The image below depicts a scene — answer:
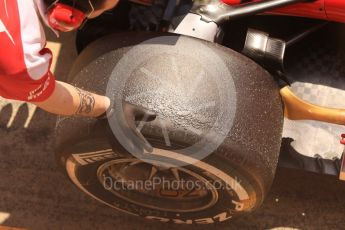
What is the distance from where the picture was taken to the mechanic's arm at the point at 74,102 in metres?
1.51

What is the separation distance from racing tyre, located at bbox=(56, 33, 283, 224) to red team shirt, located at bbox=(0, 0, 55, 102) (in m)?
0.22

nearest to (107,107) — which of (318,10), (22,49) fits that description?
(22,49)

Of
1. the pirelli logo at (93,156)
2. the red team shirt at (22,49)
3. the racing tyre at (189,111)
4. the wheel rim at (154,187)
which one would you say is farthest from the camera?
the wheel rim at (154,187)

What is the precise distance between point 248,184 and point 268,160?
92mm

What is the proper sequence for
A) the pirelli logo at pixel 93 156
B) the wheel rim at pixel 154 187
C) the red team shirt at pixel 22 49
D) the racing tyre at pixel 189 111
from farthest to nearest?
1. the wheel rim at pixel 154 187
2. the pirelli logo at pixel 93 156
3. the racing tyre at pixel 189 111
4. the red team shirt at pixel 22 49

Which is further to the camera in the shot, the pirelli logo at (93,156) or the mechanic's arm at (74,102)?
the pirelli logo at (93,156)

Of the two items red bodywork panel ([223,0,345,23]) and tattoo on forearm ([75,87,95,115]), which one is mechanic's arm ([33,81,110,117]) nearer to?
tattoo on forearm ([75,87,95,115])

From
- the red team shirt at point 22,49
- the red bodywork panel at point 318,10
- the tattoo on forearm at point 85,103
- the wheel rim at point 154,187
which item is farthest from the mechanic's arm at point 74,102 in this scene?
the red bodywork panel at point 318,10

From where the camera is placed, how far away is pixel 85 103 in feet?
5.00

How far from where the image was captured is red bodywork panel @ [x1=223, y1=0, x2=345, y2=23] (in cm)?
169

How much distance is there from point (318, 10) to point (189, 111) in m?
0.53

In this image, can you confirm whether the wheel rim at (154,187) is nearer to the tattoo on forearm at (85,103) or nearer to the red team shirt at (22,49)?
the tattoo on forearm at (85,103)

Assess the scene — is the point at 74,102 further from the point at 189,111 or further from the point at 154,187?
the point at 154,187

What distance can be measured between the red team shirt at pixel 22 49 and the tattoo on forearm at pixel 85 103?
141 millimetres
